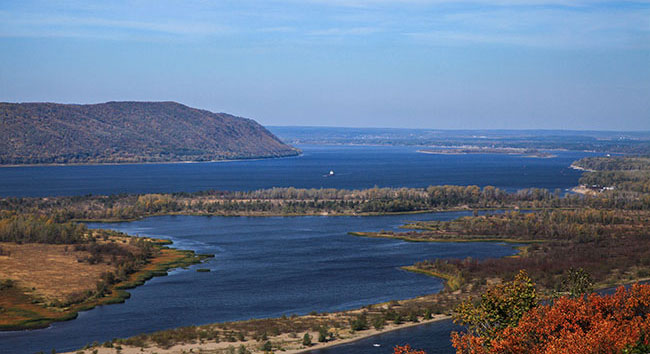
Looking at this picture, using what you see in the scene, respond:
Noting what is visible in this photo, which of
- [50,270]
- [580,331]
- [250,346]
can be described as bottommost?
[250,346]

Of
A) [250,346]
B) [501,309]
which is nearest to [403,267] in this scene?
[250,346]

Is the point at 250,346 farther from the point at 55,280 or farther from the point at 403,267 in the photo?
the point at 403,267

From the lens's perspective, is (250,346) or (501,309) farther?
(250,346)

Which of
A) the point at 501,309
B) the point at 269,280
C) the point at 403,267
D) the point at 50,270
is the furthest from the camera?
the point at 403,267

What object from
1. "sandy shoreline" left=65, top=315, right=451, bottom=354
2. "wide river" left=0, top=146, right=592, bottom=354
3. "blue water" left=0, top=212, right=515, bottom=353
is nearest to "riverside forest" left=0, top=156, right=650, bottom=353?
"sandy shoreline" left=65, top=315, right=451, bottom=354

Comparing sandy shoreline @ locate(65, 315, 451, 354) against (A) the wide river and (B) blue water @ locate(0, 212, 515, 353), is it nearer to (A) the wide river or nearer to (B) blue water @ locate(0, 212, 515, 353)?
(A) the wide river

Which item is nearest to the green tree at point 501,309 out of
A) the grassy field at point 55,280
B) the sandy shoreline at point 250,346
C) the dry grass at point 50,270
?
the sandy shoreline at point 250,346

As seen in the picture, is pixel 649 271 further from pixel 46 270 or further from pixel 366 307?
pixel 46 270
